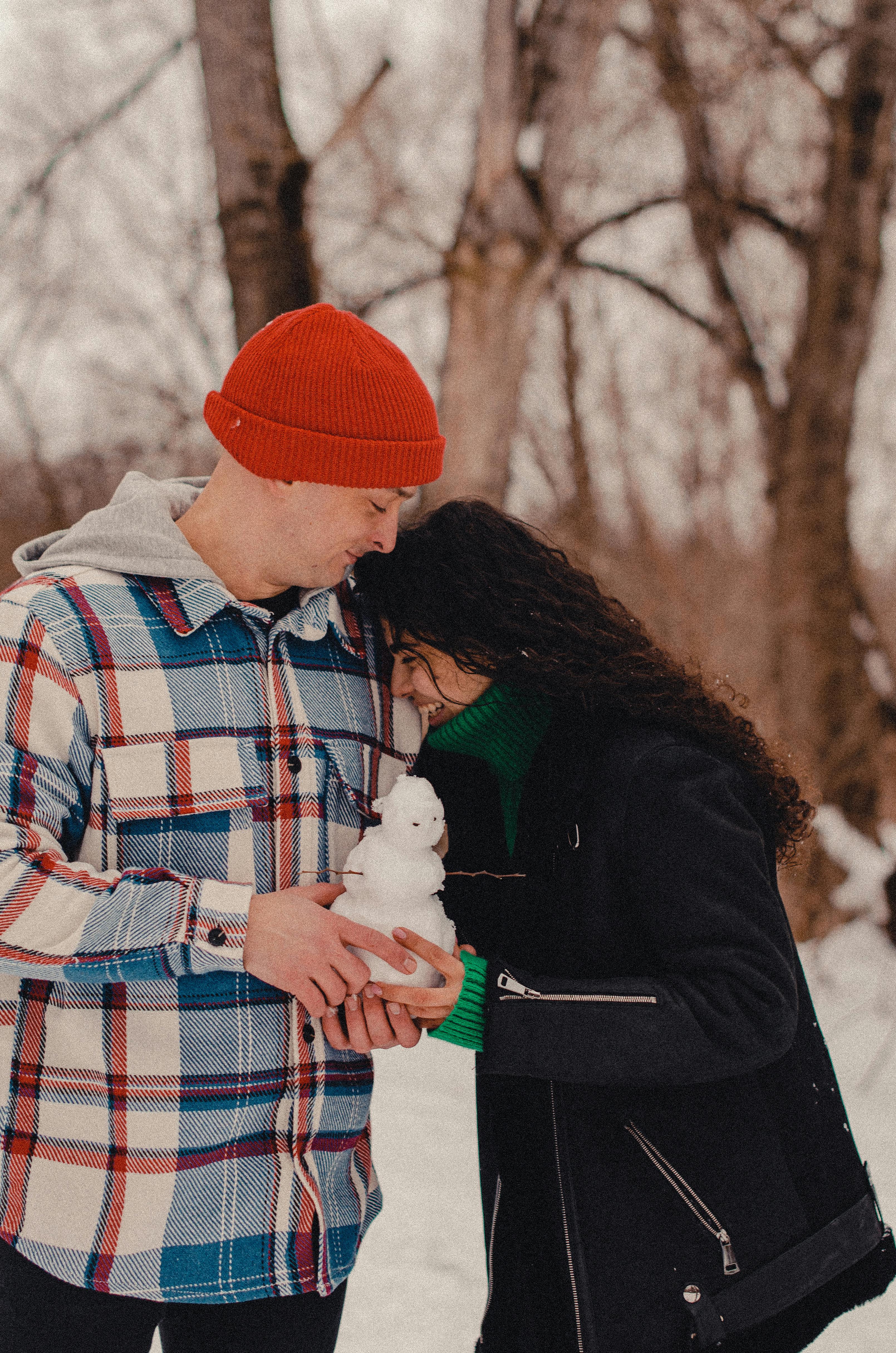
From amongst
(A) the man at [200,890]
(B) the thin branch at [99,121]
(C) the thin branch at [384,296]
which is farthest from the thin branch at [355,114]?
(A) the man at [200,890]

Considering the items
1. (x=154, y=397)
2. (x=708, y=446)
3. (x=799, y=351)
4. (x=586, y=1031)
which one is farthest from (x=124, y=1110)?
(x=799, y=351)

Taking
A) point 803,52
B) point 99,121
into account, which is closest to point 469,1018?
point 99,121

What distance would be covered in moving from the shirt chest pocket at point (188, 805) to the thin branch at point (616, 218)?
3.33 metres

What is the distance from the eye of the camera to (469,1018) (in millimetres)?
1402

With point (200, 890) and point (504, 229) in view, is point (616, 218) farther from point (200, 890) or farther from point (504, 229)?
point (200, 890)

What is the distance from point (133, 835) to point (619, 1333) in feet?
3.23

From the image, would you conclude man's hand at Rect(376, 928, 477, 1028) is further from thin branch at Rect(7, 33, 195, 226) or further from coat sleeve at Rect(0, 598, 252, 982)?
thin branch at Rect(7, 33, 195, 226)

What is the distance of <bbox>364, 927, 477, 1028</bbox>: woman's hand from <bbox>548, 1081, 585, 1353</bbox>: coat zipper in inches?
8.6

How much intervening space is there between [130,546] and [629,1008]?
0.98 metres

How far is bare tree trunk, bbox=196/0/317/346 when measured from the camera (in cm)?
372

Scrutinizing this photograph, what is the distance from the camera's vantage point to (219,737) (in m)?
1.39

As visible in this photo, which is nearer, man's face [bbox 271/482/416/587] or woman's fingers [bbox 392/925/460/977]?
woman's fingers [bbox 392/925/460/977]

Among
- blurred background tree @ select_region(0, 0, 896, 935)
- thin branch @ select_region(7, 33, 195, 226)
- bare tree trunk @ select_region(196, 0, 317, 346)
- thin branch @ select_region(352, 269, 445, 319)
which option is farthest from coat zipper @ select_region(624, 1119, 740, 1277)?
thin branch @ select_region(7, 33, 195, 226)

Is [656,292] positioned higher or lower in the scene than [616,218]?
lower
